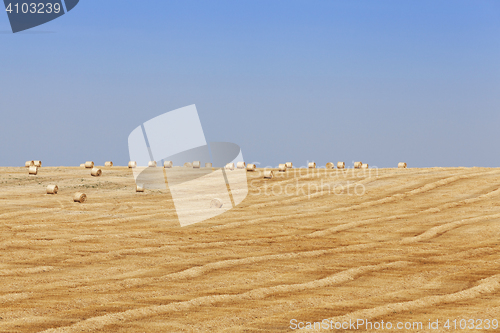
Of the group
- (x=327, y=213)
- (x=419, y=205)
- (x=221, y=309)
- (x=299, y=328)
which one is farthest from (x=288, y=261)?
(x=419, y=205)

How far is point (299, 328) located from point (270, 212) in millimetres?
12390

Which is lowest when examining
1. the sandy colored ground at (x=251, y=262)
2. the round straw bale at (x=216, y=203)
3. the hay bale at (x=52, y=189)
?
the sandy colored ground at (x=251, y=262)

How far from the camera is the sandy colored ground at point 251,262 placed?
28.5 ft

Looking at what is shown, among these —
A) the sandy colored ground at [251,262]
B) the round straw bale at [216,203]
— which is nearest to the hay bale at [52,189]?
the sandy colored ground at [251,262]

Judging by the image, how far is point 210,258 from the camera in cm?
1298

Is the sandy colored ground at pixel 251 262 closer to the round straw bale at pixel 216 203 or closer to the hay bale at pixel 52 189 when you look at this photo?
the hay bale at pixel 52 189

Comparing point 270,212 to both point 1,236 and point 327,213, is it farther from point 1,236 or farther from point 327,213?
point 1,236

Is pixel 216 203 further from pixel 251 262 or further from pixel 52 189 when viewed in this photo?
pixel 251 262

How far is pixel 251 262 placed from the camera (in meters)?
12.6

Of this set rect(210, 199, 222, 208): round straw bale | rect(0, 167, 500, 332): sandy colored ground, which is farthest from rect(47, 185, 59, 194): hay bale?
rect(210, 199, 222, 208): round straw bale

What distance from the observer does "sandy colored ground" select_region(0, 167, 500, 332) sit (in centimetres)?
869

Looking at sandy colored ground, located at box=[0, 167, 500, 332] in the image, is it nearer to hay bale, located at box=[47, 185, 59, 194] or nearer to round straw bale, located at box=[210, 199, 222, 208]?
hay bale, located at box=[47, 185, 59, 194]

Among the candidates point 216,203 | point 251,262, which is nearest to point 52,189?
point 216,203

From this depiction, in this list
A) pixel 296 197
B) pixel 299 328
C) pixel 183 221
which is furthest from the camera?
pixel 296 197
